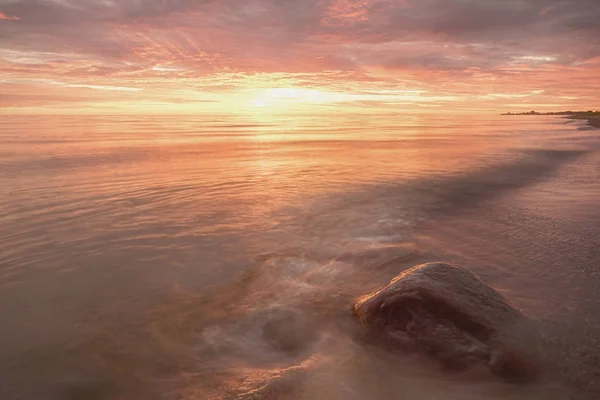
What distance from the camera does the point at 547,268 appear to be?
6.78m

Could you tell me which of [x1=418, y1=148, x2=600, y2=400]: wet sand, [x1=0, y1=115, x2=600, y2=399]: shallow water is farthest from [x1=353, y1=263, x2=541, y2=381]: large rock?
[x1=418, y1=148, x2=600, y2=400]: wet sand

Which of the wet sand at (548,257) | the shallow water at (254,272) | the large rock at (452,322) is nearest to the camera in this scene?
the shallow water at (254,272)

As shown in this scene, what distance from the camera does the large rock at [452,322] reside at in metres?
4.42

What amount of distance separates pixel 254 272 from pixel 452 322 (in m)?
3.61

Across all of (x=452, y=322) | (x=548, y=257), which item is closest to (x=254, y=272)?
(x=452, y=322)

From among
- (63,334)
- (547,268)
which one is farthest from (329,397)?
(547,268)

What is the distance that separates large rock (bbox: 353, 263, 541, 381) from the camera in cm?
442

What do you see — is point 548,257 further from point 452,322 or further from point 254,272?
point 254,272

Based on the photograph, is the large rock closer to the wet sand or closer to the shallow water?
the shallow water

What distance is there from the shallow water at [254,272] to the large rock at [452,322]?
0.76 feet

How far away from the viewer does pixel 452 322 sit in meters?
4.69

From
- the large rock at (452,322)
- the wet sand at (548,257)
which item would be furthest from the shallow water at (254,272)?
the large rock at (452,322)

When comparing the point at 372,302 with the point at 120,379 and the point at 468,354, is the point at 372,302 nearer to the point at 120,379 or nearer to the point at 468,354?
the point at 468,354

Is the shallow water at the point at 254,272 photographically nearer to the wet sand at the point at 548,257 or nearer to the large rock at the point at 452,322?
the wet sand at the point at 548,257
